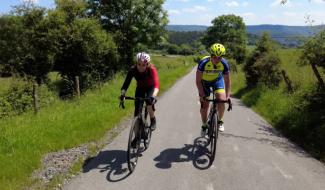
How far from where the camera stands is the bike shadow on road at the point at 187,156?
23.3 feet

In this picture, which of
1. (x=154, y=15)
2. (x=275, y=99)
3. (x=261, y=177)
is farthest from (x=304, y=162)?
(x=154, y=15)

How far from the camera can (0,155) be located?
7129mm

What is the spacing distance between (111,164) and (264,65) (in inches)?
543

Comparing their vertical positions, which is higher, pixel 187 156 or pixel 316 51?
pixel 316 51

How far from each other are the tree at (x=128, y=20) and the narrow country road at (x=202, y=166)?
34.6m

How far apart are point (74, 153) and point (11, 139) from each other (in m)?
1.50

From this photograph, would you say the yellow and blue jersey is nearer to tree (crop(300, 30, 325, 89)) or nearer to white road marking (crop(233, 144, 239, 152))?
white road marking (crop(233, 144, 239, 152))

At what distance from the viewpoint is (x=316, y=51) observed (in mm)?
11883

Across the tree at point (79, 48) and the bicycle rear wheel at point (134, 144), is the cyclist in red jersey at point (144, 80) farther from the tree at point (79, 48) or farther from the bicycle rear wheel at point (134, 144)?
the tree at point (79, 48)

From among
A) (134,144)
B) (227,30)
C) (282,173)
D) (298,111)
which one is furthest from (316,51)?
(227,30)

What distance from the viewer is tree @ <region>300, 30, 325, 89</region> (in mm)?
11586

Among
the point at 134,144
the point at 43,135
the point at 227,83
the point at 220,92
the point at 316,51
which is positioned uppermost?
the point at 316,51

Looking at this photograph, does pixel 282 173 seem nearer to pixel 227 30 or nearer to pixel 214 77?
pixel 214 77

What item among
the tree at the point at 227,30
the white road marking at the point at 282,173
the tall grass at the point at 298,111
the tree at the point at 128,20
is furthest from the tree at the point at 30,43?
the tree at the point at 227,30
